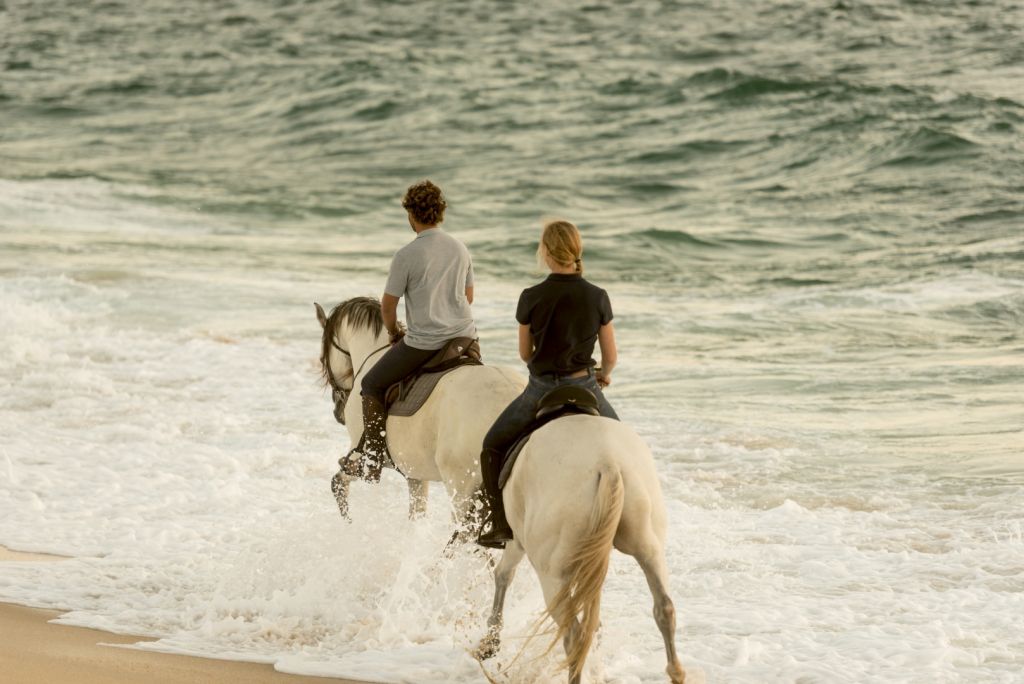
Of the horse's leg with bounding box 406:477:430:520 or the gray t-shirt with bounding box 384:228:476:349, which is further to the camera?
→ the horse's leg with bounding box 406:477:430:520

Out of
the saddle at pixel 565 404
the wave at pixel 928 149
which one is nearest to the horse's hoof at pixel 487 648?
the saddle at pixel 565 404

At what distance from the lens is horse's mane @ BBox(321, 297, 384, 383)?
8250 millimetres

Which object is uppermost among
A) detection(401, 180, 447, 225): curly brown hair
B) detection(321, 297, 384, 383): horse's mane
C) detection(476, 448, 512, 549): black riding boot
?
detection(401, 180, 447, 225): curly brown hair

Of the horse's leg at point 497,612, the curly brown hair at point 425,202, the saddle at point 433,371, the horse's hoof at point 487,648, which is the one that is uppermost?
the curly brown hair at point 425,202

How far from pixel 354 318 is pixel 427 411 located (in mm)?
1119

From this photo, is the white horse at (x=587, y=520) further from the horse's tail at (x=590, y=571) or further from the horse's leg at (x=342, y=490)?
the horse's leg at (x=342, y=490)

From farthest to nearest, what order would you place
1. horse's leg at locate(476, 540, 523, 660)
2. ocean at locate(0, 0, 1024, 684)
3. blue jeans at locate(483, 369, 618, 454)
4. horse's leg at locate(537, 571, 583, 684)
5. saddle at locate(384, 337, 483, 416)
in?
ocean at locate(0, 0, 1024, 684), saddle at locate(384, 337, 483, 416), horse's leg at locate(476, 540, 523, 660), blue jeans at locate(483, 369, 618, 454), horse's leg at locate(537, 571, 583, 684)

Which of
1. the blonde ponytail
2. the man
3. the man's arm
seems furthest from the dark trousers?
the blonde ponytail

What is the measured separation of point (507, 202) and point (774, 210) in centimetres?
611

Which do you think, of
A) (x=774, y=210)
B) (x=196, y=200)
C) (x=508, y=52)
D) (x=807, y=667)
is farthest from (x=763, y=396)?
(x=508, y=52)

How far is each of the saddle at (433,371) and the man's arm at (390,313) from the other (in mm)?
355

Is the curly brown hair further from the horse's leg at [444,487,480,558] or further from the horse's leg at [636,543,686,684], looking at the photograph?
the horse's leg at [636,543,686,684]

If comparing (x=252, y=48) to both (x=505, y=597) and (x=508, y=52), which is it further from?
(x=505, y=597)

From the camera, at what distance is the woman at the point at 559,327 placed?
618cm
